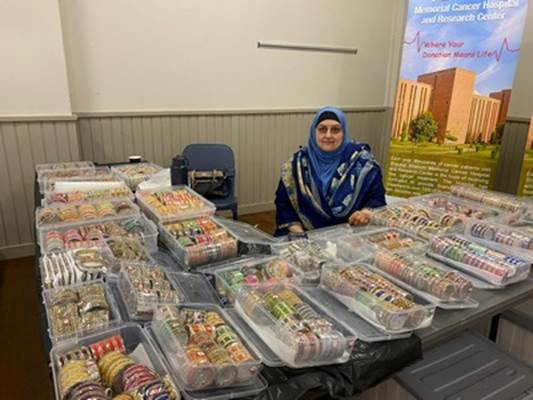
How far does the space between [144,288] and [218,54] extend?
2878 millimetres

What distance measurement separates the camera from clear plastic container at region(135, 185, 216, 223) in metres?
1.53

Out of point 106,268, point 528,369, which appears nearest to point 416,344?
point 528,369

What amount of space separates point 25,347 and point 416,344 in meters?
1.96

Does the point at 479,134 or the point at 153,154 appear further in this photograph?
the point at 153,154

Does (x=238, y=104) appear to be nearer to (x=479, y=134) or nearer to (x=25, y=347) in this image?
(x=479, y=134)

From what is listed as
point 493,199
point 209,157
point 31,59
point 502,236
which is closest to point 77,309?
point 502,236

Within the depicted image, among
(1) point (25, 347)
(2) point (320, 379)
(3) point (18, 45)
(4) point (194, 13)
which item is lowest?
(1) point (25, 347)

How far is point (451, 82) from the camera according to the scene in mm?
3062

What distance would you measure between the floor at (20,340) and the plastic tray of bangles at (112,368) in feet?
2.30

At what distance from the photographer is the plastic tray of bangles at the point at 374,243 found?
1330mm

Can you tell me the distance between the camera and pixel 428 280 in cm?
110

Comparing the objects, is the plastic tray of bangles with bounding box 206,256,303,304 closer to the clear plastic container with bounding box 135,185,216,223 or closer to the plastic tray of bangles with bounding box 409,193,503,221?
the clear plastic container with bounding box 135,185,216,223

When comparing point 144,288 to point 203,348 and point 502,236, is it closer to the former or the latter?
point 203,348

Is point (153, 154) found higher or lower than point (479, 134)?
lower
